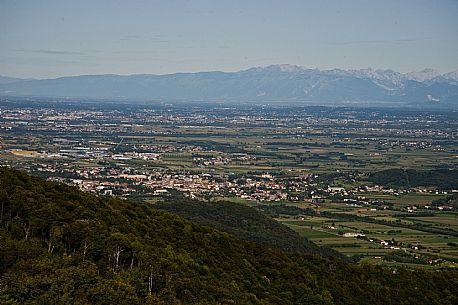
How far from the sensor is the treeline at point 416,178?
93081 millimetres

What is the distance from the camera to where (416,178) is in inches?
3819

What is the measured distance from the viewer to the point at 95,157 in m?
109

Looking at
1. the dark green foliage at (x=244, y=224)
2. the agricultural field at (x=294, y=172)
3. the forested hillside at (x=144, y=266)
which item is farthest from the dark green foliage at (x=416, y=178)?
the forested hillside at (x=144, y=266)

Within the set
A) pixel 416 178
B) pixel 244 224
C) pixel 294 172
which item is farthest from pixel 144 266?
pixel 294 172

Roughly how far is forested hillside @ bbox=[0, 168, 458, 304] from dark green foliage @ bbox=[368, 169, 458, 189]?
59.6 m

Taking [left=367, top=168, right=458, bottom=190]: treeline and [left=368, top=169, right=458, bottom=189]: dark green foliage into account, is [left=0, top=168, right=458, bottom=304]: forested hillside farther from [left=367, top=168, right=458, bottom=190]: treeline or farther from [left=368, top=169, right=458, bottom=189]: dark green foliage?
[left=368, top=169, right=458, bottom=189]: dark green foliage

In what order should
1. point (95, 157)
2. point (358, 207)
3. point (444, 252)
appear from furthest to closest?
1. point (95, 157)
2. point (358, 207)
3. point (444, 252)

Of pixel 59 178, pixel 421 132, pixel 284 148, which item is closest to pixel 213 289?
pixel 59 178

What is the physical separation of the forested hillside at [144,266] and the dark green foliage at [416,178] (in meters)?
59.6

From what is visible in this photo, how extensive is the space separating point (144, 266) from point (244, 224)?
31325 mm

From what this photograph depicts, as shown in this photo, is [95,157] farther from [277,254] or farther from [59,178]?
[277,254]

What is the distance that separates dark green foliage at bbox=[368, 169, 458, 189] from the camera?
9319cm

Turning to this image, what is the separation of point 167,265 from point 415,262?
29.2m

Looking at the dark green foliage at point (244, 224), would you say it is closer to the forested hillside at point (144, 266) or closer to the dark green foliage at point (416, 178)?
the forested hillside at point (144, 266)
